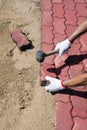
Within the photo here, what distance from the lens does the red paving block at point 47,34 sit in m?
4.84

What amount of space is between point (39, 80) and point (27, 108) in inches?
19.5

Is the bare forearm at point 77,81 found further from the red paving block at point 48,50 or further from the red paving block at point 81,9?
the red paving block at point 81,9

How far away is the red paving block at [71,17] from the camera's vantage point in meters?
5.30

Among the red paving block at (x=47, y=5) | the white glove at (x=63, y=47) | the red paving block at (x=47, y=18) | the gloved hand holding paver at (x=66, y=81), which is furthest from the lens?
the red paving block at (x=47, y=5)

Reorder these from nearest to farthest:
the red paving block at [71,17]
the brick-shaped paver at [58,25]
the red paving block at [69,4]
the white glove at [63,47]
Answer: the white glove at [63,47] < the brick-shaped paver at [58,25] < the red paving block at [71,17] < the red paving block at [69,4]

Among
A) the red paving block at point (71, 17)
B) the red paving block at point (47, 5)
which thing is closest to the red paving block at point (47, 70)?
the red paving block at point (71, 17)

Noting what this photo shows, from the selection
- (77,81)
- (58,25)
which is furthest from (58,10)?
(77,81)

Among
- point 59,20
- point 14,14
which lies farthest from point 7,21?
point 59,20

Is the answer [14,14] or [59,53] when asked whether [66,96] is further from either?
[14,14]

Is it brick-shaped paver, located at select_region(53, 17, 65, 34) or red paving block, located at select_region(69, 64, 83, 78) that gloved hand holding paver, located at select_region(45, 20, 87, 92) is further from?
brick-shaped paver, located at select_region(53, 17, 65, 34)

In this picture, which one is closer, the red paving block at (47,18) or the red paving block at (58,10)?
the red paving block at (47,18)

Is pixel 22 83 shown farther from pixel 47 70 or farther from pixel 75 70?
pixel 75 70

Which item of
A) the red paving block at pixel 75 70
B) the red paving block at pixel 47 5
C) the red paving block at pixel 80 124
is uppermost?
the red paving block at pixel 47 5

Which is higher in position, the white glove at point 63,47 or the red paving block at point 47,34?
the white glove at point 63,47
